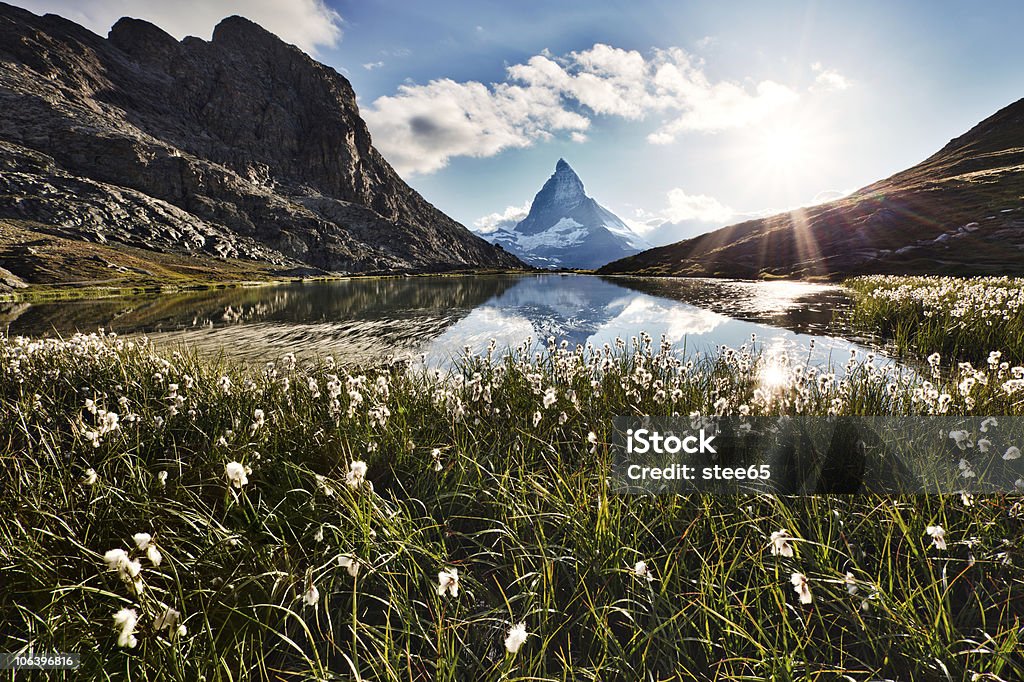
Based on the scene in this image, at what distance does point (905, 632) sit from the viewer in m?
2.60

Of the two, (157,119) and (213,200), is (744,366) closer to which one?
(213,200)

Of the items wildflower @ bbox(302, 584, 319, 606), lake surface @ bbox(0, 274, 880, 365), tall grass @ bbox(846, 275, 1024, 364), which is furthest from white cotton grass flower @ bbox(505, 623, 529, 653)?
tall grass @ bbox(846, 275, 1024, 364)

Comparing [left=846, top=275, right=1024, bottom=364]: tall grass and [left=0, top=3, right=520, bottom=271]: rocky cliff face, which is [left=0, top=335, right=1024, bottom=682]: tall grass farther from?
[left=0, top=3, right=520, bottom=271]: rocky cliff face

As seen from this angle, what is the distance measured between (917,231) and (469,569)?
114565 mm

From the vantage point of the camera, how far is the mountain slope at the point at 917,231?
216 feet

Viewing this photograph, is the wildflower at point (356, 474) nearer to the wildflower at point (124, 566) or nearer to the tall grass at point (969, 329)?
the wildflower at point (124, 566)

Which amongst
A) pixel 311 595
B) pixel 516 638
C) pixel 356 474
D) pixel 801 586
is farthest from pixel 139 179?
pixel 801 586

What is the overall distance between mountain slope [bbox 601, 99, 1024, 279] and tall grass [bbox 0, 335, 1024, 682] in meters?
76.3

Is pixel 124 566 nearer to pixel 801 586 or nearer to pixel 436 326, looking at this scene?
pixel 801 586

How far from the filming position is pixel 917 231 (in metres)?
79.8

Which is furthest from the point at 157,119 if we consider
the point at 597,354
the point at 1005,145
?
the point at 1005,145

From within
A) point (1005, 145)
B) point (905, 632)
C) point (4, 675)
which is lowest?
point (905, 632)

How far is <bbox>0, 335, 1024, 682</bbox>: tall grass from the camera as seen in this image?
97.6 inches

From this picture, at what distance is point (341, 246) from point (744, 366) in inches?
6833
